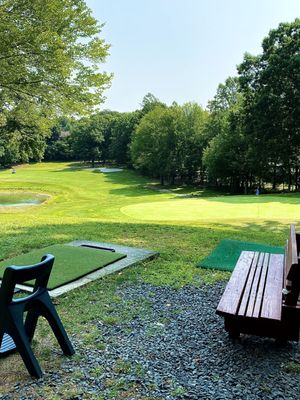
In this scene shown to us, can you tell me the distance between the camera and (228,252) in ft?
23.8

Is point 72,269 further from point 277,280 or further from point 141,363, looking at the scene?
point 277,280

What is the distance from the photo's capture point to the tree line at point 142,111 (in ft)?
31.0

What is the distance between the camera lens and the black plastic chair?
2.80m

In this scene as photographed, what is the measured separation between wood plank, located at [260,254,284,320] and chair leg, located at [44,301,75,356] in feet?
5.99

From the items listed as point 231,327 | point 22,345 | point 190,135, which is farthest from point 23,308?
point 190,135

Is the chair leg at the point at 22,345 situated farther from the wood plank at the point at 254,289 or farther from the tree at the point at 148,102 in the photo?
the tree at the point at 148,102

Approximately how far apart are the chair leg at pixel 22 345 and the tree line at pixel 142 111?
319 inches

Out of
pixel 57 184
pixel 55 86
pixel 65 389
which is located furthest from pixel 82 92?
pixel 57 184

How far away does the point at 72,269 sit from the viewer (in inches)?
221

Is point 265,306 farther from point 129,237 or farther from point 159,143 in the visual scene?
point 159,143

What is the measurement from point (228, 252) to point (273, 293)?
370 cm

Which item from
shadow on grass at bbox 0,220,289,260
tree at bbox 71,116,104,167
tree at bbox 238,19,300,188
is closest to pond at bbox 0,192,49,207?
tree at bbox 238,19,300,188

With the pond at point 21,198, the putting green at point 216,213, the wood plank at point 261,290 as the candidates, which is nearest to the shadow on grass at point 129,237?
the wood plank at point 261,290

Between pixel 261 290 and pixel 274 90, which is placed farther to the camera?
pixel 274 90
